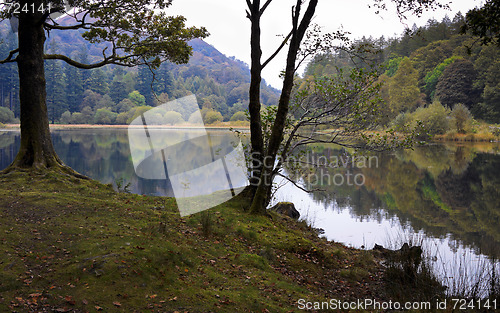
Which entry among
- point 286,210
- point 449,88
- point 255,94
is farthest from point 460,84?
point 255,94

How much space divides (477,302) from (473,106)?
173 ft

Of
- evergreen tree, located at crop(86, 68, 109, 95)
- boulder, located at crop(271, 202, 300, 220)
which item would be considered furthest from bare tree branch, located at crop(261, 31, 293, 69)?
evergreen tree, located at crop(86, 68, 109, 95)

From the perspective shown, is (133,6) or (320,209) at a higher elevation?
(133,6)

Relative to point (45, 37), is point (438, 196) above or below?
below

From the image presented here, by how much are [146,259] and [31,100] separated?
19.6 ft

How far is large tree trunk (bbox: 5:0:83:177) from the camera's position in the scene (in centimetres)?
838

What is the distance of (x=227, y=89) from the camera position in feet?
354

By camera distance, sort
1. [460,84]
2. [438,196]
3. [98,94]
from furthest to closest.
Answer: [98,94] < [460,84] < [438,196]

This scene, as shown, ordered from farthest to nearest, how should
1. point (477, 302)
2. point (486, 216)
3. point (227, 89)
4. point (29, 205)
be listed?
point (227, 89) → point (486, 216) → point (29, 205) → point (477, 302)

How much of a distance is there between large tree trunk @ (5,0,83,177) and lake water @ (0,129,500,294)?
636 cm

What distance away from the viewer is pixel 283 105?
7809 mm

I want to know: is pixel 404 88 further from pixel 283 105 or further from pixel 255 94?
pixel 283 105

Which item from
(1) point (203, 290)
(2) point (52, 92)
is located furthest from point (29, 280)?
(2) point (52, 92)

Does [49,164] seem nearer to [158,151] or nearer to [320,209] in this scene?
[158,151]
